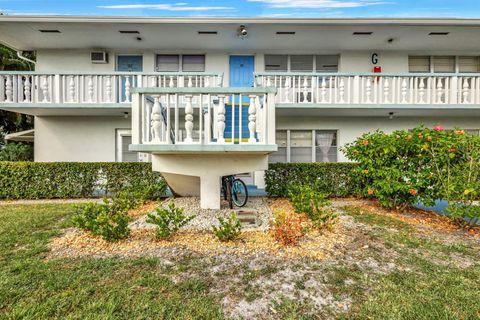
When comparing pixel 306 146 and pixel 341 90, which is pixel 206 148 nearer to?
pixel 341 90

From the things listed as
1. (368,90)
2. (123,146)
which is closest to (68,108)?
(123,146)

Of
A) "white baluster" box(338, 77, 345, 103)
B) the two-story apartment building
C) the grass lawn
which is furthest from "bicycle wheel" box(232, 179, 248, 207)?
"white baluster" box(338, 77, 345, 103)

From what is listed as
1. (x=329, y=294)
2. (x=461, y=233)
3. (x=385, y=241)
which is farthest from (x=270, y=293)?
(x=461, y=233)

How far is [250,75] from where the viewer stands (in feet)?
33.9

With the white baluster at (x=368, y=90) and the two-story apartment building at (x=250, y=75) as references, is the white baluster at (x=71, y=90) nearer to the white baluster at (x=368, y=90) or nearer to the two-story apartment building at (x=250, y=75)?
the two-story apartment building at (x=250, y=75)

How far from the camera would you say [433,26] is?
28.4 feet

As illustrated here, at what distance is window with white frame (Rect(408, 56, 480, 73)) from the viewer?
10.4 m

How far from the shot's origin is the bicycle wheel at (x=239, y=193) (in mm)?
6602

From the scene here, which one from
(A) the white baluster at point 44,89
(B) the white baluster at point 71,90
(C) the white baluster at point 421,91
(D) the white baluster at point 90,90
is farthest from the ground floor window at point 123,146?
(C) the white baluster at point 421,91

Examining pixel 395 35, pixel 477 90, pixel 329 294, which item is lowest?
pixel 329 294

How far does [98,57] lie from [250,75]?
6.19 m

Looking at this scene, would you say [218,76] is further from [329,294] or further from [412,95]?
[329,294]

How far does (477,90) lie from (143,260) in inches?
463

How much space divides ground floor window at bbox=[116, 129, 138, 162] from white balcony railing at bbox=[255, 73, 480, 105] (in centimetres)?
561
